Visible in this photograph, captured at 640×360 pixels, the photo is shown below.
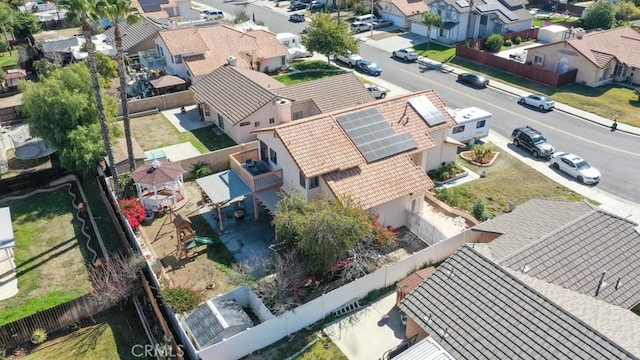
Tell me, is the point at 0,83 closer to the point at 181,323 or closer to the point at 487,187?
the point at 181,323

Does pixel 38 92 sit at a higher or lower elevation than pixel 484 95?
higher

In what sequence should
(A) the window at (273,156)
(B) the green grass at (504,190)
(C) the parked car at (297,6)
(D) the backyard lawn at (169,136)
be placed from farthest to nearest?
(C) the parked car at (297,6)
(D) the backyard lawn at (169,136)
(B) the green grass at (504,190)
(A) the window at (273,156)

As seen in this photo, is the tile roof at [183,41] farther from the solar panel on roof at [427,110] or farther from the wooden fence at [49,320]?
the wooden fence at [49,320]

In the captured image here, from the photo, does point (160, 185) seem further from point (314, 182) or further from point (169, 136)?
point (169, 136)

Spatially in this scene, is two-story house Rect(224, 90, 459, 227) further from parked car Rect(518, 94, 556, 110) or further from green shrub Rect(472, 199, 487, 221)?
parked car Rect(518, 94, 556, 110)

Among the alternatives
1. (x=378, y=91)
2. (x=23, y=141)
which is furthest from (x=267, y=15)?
(x=23, y=141)

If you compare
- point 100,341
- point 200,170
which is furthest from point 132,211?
point 100,341

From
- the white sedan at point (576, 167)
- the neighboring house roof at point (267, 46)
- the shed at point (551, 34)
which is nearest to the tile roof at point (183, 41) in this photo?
the neighboring house roof at point (267, 46)

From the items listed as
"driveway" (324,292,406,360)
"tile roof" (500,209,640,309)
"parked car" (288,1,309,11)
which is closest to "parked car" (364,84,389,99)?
"tile roof" (500,209,640,309)
